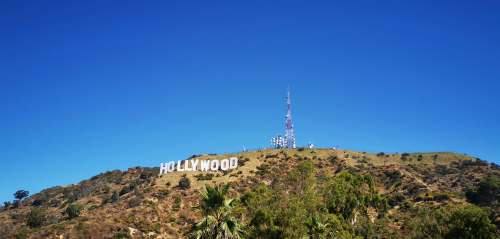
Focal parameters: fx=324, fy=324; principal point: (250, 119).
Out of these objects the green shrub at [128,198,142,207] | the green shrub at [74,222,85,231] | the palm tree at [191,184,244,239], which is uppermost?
the green shrub at [128,198,142,207]

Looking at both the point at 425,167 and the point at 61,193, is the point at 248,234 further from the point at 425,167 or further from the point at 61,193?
the point at 61,193

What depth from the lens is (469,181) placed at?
3253 inches

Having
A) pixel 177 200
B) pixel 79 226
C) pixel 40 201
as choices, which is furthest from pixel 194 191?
pixel 40 201

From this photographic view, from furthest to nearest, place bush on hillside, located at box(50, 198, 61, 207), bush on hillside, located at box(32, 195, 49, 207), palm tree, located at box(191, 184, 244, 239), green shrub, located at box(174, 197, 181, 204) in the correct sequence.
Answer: bush on hillside, located at box(32, 195, 49, 207)
bush on hillside, located at box(50, 198, 61, 207)
green shrub, located at box(174, 197, 181, 204)
palm tree, located at box(191, 184, 244, 239)

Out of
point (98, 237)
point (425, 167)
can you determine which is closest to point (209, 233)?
point (98, 237)

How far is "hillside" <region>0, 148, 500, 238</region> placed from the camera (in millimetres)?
60656

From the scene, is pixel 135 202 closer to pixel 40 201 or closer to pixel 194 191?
pixel 194 191

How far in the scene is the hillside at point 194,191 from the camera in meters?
60.7

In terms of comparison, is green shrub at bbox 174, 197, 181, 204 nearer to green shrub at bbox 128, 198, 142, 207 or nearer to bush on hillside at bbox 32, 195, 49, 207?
green shrub at bbox 128, 198, 142, 207

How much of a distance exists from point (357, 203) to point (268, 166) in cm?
6632

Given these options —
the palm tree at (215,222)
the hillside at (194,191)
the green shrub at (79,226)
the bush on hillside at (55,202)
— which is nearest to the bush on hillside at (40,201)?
the hillside at (194,191)

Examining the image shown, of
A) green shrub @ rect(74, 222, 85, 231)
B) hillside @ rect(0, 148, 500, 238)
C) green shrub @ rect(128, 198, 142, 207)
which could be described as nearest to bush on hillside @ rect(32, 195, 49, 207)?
hillside @ rect(0, 148, 500, 238)

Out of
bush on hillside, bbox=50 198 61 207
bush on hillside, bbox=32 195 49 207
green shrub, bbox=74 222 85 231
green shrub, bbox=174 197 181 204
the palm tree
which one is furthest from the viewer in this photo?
bush on hillside, bbox=32 195 49 207

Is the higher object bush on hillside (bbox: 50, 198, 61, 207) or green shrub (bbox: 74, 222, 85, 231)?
bush on hillside (bbox: 50, 198, 61, 207)
